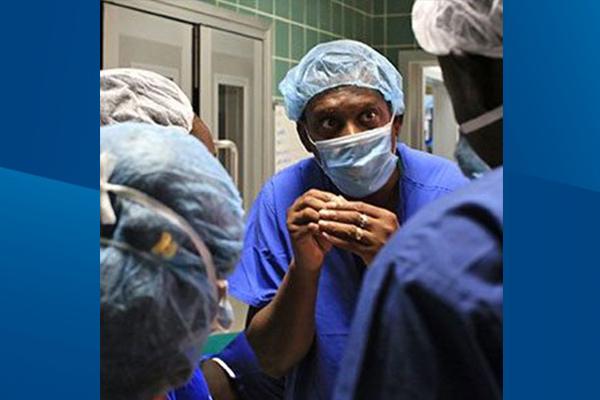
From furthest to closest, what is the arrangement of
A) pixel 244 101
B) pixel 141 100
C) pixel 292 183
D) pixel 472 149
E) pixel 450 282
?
pixel 244 101
pixel 292 183
pixel 141 100
pixel 472 149
pixel 450 282

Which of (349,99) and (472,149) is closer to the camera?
(472,149)

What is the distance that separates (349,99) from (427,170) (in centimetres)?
11

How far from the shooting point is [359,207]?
90 cm

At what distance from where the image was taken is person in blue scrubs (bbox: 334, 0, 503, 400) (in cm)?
64

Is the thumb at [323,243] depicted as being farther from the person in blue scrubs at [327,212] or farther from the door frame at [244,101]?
the door frame at [244,101]

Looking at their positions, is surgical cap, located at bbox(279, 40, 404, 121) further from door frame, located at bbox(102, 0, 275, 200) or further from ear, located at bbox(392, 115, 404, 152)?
door frame, located at bbox(102, 0, 275, 200)

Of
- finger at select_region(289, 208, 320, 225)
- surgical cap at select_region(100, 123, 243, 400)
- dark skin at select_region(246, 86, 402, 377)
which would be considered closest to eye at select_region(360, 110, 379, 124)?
dark skin at select_region(246, 86, 402, 377)

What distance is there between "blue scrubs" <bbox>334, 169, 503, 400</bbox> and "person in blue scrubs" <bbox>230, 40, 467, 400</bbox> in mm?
208

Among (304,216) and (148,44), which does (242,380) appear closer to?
(304,216)

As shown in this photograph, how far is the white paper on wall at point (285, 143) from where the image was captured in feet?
3.24

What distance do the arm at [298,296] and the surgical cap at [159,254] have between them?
18 cm
